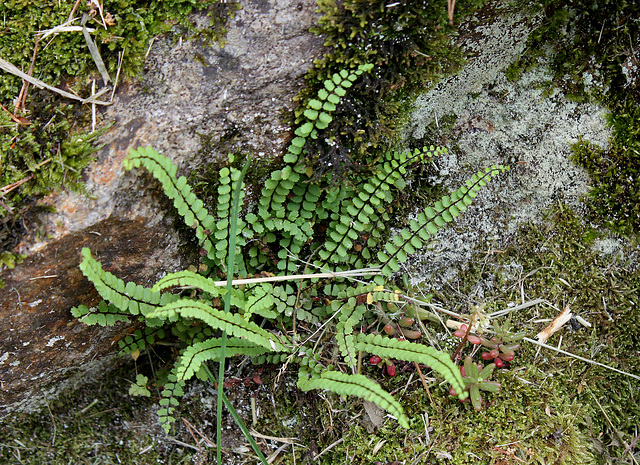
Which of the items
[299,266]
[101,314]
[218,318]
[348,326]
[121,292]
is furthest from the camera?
[299,266]

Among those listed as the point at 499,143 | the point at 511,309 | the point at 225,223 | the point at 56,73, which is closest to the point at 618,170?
the point at 499,143

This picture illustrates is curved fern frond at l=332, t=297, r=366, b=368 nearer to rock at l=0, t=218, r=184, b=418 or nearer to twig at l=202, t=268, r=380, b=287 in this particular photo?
twig at l=202, t=268, r=380, b=287

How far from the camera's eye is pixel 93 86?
2.69m

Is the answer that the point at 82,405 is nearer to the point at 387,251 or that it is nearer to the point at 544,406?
the point at 387,251

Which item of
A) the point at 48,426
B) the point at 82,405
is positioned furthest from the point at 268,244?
the point at 48,426

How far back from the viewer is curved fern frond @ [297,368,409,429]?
2516 millimetres

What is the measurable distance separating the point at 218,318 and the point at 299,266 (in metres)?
0.87

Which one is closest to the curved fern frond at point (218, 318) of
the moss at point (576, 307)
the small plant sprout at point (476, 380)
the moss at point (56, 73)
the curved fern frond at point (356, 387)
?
the curved fern frond at point (356, 387)

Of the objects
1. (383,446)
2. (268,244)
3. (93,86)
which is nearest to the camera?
(93,86)

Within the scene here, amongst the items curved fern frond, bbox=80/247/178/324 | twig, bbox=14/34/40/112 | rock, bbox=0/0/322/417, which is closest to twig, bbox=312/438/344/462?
curved fern frond, bbox=80/247/178/324

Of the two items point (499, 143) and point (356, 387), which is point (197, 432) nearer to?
point (356, 387)

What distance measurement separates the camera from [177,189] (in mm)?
2693

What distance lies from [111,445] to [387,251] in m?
2.58

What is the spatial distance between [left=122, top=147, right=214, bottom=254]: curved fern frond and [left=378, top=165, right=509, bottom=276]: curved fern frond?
1194 mm
